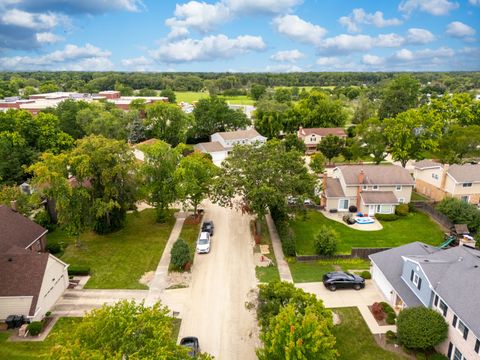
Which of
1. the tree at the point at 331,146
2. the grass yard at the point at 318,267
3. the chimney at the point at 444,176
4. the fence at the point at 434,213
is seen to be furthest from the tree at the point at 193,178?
the chimney at the point at 444,176

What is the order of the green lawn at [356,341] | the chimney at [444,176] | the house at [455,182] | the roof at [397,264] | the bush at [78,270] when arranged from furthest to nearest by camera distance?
the chimney at [444,176], the house at [455,182], the bush at [78,270], the roof at [397,264], the green lawn at [356,341]

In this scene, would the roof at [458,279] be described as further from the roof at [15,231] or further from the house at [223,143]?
the house at [223,143]

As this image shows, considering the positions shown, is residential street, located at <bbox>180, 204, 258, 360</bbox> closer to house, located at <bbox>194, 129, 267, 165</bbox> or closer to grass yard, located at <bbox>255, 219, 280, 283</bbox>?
grass yard, located at <bbox>255, 219, 280, 283</bbox>

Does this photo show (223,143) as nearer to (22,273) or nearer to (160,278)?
(160,278)

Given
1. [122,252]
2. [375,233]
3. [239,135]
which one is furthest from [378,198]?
[239,135]

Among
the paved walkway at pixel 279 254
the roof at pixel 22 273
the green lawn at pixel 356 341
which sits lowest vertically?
the green lawn at pixel 356 341

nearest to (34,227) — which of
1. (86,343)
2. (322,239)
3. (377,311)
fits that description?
(86,343)
